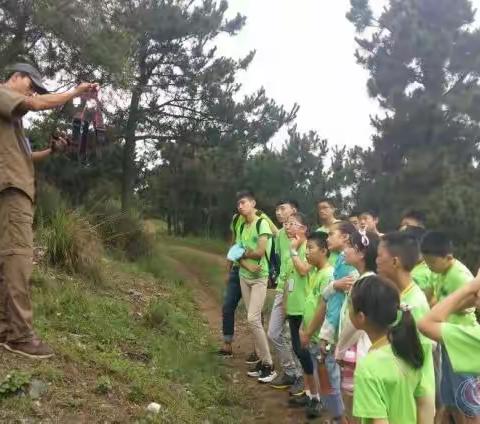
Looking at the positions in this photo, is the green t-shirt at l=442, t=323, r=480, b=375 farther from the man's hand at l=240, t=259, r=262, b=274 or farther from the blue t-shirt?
the man's hand at l=240, t=259, r=262, b=274

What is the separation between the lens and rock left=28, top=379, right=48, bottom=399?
362cm

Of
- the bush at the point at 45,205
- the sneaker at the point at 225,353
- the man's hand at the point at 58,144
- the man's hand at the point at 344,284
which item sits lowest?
the sneaker at the point at 225,353

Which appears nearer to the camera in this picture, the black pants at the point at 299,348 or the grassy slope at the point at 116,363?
the grassy slope at the point at 116,363

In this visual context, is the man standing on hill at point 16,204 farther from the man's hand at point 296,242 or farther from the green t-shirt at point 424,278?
the green t-shirt at point 424,278

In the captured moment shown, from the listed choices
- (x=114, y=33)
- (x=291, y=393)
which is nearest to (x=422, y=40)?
(x=114, y=33)

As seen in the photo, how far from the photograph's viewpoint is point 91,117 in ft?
15.0

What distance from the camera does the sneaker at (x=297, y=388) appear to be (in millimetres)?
5508

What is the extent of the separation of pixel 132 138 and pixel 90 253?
882 centimetres

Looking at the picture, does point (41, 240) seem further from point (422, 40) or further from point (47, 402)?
point (422, 40)

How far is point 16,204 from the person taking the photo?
3848 millimetres

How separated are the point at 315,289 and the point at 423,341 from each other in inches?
68.4

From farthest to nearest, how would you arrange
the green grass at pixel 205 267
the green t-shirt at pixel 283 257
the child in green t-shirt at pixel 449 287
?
the green grass at pixel 205 267 < the green t-shirt at pixel 283 257 < the child in green t-shirt at pixel 449 287

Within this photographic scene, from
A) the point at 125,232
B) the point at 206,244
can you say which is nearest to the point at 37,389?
the point at 125,232

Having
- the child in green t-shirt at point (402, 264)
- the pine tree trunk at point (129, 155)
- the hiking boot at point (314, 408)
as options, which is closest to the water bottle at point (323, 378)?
the hiking boot at point (314, 408)
